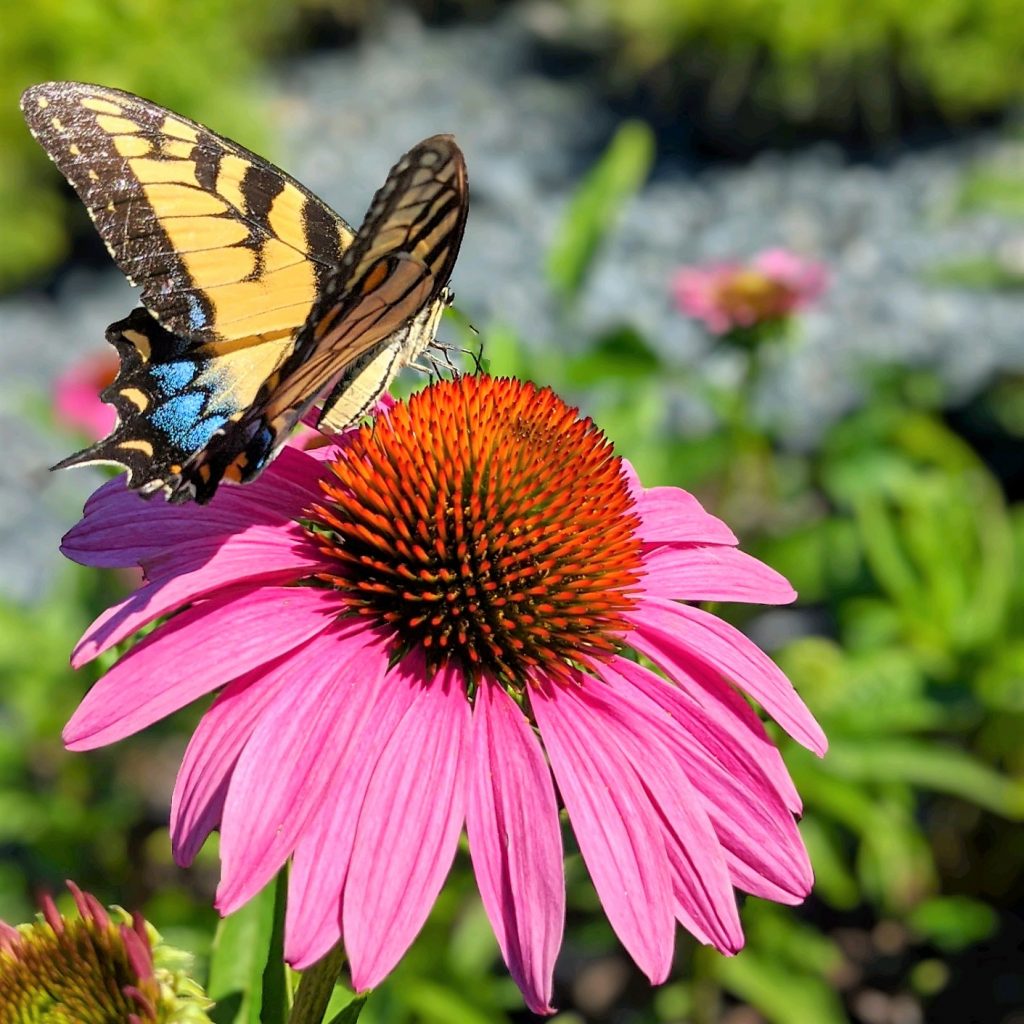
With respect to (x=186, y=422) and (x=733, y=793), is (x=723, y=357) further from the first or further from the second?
(x=733, y=793)

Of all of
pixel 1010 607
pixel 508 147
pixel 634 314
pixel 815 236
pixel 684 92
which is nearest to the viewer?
pixel 1010 607

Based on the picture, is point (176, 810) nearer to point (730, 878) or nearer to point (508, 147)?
point (730, 878)

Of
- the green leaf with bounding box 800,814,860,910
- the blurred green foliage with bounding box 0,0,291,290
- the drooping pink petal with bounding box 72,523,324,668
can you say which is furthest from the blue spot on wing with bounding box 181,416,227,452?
the blurred green foliage with bounding box 0,0,291,290

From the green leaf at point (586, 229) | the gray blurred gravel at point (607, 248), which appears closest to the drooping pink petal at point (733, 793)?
the green leaf at point (586, 229)

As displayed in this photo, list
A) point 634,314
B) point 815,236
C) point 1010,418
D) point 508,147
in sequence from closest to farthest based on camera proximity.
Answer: point 1010,418, point 634,314, point 815,236, point 508,147

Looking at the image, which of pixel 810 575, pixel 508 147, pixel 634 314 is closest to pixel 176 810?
pixel 810 575

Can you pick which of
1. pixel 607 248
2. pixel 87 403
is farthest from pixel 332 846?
pixel 607 248

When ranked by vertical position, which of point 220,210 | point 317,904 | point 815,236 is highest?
point 815,236
